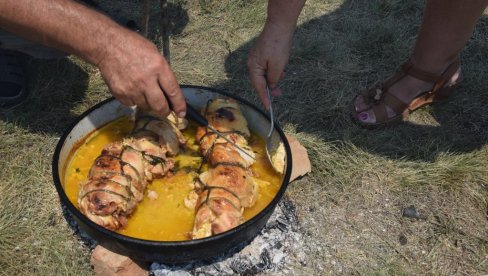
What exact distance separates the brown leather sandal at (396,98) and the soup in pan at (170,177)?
4.09 feet

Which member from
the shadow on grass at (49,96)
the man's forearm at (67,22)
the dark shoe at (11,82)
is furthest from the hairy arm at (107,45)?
the dark shoe at (11,82)

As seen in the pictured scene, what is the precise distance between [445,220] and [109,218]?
221 centimetres

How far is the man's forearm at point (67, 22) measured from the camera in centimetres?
243

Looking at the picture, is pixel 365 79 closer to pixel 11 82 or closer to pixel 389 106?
pixel 389 106

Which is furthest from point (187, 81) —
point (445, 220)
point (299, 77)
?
point (445, 220)

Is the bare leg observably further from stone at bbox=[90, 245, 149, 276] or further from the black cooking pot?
stone at bbox=[90, 245, 149, 276]

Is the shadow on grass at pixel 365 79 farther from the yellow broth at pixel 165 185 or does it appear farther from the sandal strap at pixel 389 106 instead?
the yellow broth at pixel 165 185

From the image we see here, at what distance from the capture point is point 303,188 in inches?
136

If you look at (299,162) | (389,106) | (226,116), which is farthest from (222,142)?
(389,106)

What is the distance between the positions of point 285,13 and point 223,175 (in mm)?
991

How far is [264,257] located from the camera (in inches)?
115

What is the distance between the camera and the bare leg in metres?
3.42

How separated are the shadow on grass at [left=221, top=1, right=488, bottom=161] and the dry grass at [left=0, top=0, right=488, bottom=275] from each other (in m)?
0.01

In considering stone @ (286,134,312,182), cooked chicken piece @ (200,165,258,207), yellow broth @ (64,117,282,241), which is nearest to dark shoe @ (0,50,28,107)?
yellow broth @ (64,117,282,241)
